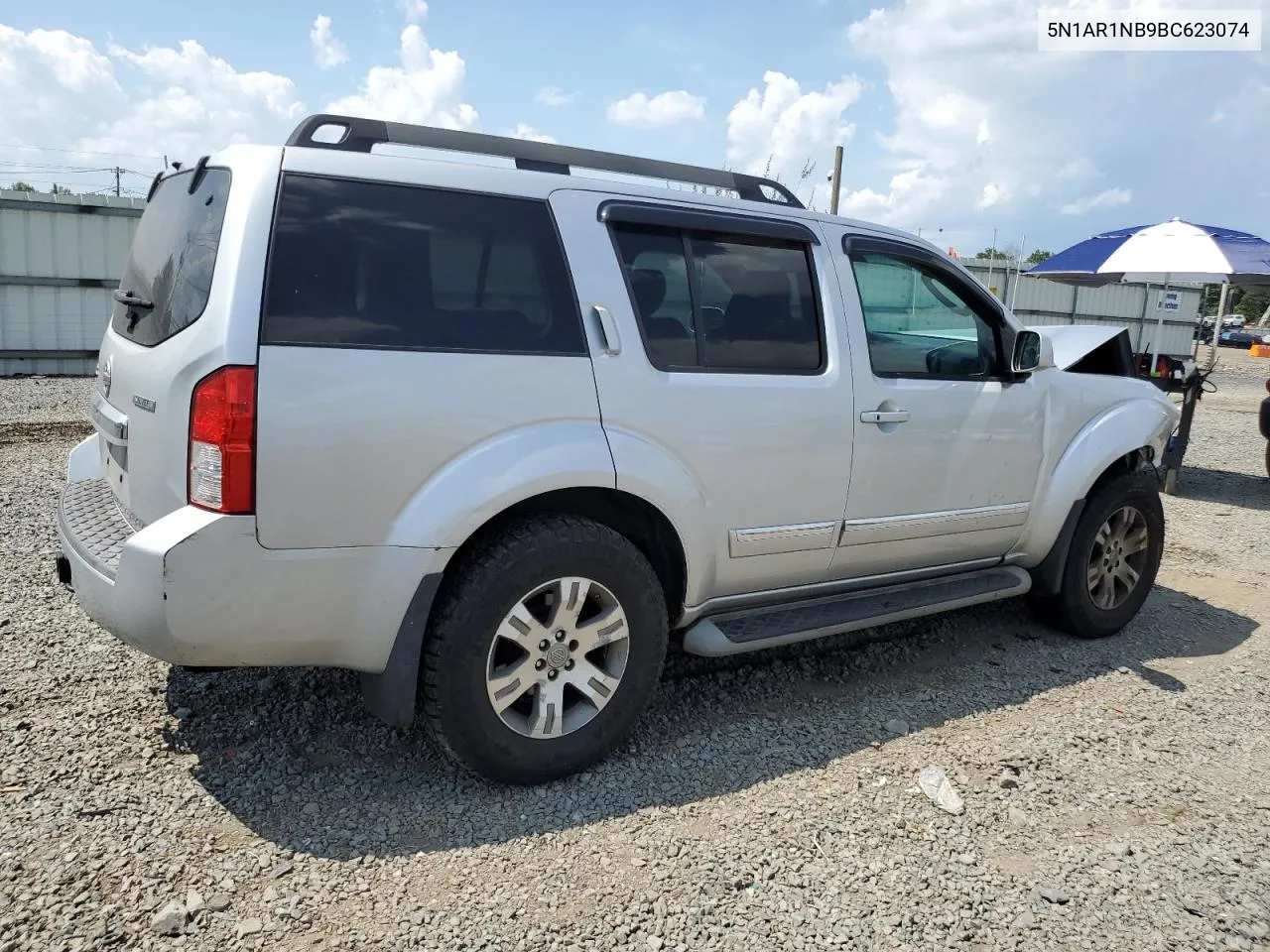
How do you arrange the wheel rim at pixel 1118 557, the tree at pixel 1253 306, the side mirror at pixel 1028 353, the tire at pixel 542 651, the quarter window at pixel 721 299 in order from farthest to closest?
the tree at pixel 1253 306 → the wheel rim at pixel 1118 557 → the side mirror at pixel 1028 353 → the quarter window at pixel 721 299 → the tire at pixel 542 651

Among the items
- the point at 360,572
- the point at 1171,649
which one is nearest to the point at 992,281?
the point at 1171,649

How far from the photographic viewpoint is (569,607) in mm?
2986

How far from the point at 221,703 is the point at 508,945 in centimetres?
173

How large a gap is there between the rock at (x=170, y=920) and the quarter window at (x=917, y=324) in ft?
9.50

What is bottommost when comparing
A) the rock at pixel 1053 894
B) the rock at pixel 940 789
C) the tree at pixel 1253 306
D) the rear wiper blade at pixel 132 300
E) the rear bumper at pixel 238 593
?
the rock at pixel 1053 894

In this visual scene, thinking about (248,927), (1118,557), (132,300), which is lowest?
(248,927)

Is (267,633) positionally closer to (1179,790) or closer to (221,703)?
(221,703)

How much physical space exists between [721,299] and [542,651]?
1395 mm

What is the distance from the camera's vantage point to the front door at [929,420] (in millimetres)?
3695

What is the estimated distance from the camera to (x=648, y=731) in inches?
137

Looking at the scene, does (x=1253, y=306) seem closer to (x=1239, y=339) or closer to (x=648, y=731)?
(x=1239, y=339)

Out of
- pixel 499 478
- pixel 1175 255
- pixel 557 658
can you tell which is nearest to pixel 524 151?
pixel 499 478

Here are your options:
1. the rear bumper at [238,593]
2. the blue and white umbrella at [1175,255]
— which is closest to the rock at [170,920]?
the rear bumper at [238,593]

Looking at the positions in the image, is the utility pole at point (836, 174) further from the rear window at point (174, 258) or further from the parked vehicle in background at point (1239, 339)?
the parked vehicle in background at point (1239, 339)
